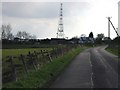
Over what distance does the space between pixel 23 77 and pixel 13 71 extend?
4.43 feet

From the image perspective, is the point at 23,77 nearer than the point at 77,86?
No

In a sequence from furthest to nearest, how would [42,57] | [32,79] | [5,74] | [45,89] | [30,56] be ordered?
[42,57], [30,56], [5,74], [32,79], [45,89]

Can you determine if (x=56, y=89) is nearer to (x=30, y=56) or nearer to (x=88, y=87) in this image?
(x=88, y=87)

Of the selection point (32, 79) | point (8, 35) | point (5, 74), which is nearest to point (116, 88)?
point (32, 79)

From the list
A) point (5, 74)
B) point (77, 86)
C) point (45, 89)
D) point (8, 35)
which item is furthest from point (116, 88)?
point (8, 35)

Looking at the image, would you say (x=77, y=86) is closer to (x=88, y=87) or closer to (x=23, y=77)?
(x=88, y=87)

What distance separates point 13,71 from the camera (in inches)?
671

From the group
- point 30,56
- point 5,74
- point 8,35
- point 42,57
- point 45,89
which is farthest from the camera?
point 8,35

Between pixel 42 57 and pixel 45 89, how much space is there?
552 inches

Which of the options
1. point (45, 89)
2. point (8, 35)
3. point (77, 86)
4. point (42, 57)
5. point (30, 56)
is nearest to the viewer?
point (45, 89)

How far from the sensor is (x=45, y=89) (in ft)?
51.4

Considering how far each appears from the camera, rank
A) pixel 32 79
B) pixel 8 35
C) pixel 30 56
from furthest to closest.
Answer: pixel 8 35
pixel 30 56
pixel 32 79

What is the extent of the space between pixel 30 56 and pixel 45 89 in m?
6.96

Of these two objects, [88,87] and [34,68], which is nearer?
[88,87]
